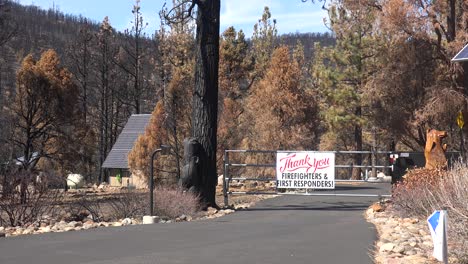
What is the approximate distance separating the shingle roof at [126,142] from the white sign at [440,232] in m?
44.8

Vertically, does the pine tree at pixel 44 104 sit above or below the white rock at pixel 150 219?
above

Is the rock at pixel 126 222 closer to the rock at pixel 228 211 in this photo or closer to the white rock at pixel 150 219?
the white rock at pixel 150 219

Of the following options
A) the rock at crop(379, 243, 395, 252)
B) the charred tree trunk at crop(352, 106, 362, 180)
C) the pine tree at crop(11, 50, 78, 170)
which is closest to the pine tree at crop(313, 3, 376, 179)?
the charred tree trunk at crop(352, 106, 362, 180)

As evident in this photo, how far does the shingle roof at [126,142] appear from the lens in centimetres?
5138

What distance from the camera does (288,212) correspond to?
51.3ft

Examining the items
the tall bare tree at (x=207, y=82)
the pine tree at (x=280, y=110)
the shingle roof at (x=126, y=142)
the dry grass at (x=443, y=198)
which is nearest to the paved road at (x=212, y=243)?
Result: the dry grass at (x=443, y=198)

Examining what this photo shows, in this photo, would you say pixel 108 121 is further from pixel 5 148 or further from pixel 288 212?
pixel 288 212

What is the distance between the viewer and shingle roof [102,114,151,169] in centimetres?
5138

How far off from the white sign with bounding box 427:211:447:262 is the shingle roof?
44.8 m

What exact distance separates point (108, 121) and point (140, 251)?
5661 cm

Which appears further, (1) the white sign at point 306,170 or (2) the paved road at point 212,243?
(1) the white sign at point 306,170

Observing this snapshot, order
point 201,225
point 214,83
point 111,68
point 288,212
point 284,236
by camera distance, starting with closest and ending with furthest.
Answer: point 284,236 < point 201,225 < point 288,212 < point 214,83 < point 111,68

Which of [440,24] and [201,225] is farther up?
[440,24]

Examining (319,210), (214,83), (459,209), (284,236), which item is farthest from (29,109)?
(459,209)
